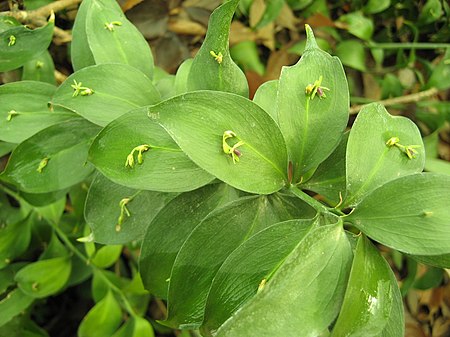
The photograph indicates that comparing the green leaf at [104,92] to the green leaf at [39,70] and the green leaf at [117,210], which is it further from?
the green leaf at [39,70]

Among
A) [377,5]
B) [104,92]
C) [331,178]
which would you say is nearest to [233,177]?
[331,178]

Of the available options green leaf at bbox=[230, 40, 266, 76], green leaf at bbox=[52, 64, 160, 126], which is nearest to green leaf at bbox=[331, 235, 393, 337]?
green leaf at bbox=[52, 64, 160, 126]

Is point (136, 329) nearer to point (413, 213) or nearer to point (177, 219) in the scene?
point (177, 219)

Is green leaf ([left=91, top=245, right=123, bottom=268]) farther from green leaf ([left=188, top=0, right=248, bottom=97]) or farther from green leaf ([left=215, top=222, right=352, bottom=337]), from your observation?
green leaf ([left=215, top=222, right=352, bottom=337])

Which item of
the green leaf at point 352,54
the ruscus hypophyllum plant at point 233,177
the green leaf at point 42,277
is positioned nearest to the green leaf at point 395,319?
the ruscus hypophyllum plant at point 233,177

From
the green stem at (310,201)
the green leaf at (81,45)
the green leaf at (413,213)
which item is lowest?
the green stem at (310,201)
